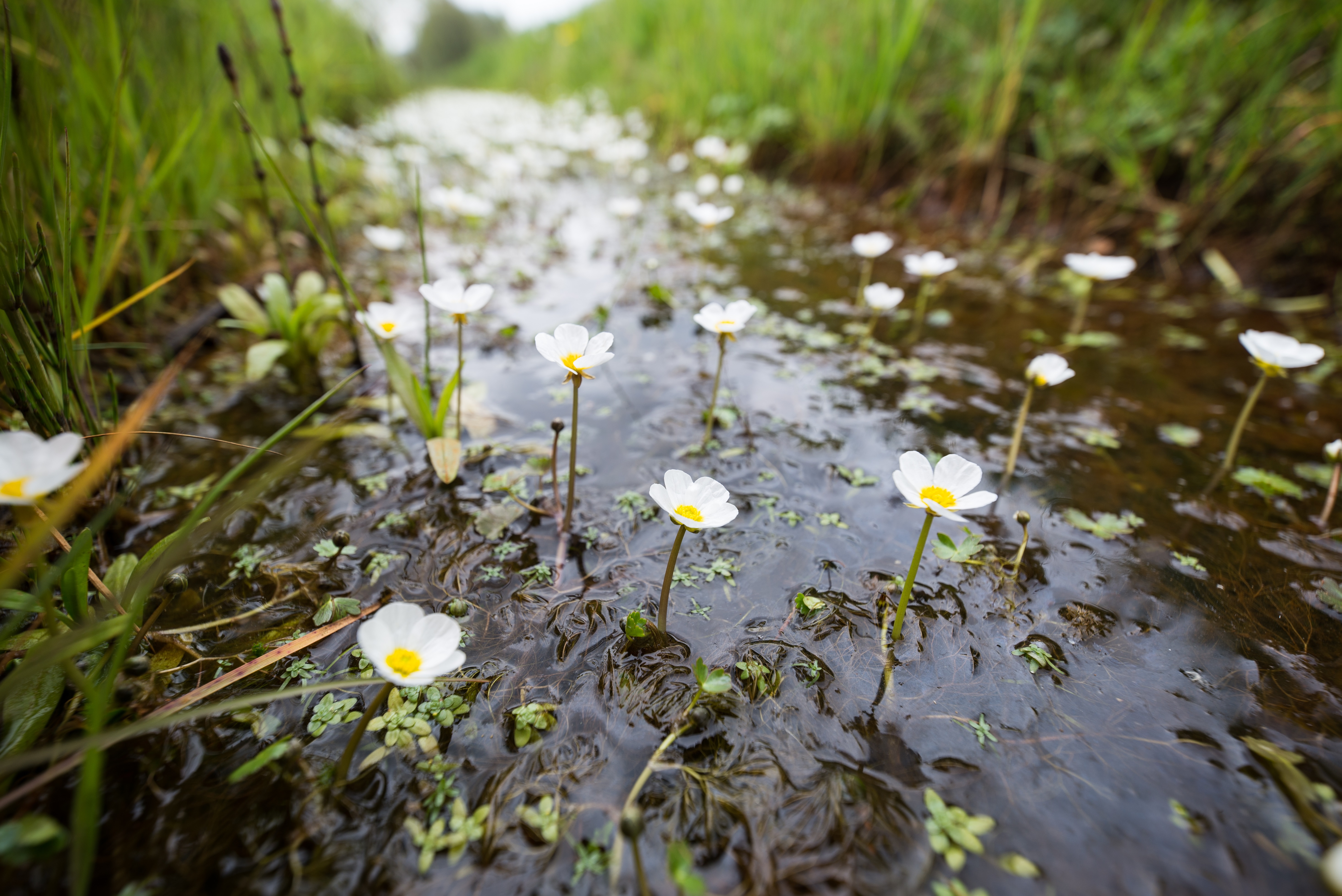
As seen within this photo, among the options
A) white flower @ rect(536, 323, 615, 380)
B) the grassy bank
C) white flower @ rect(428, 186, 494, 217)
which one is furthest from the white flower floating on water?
the grassy bank

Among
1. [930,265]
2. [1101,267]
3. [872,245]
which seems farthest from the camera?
[872,245]

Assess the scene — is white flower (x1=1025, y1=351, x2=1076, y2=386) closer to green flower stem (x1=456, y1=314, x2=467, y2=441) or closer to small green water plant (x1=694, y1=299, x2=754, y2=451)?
small green water plant (x1=694, y1=299, x2=754, y2=451)

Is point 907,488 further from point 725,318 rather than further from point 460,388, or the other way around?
point 460,388

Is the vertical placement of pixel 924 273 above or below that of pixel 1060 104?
below

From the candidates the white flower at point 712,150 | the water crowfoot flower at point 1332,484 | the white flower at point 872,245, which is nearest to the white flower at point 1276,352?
the water crowfoot flower at point 1332,484

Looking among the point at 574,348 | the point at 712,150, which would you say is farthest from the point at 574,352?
the point at 712,150

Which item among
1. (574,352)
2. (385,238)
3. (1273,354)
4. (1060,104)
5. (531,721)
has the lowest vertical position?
(531,721)

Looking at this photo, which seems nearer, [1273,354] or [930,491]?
[930,491]

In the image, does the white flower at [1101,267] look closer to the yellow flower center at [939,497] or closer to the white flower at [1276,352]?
the white flower at [1276,352]
